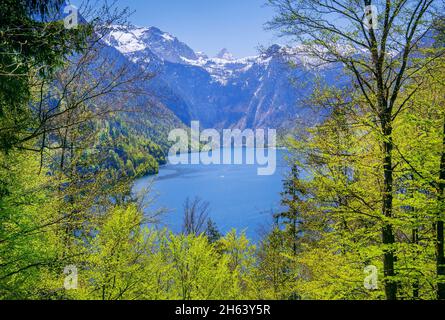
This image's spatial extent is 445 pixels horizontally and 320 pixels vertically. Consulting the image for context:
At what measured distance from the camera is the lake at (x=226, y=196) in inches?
2028

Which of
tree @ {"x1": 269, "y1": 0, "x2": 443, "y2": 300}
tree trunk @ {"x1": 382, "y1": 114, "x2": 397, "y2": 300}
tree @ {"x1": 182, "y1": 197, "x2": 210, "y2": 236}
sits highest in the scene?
tree @ {"x1": 269, "y1": 0, "x2": 443, "y2": 300}

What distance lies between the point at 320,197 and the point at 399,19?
11.9ft

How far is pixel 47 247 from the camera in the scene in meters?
8.68

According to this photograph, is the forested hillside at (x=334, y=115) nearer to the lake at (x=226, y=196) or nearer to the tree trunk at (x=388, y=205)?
the tree trunk at (x=388, y=205)

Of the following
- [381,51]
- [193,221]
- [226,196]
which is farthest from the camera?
[226,196]

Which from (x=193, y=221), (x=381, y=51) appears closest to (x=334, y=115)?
(x=381, y=51)

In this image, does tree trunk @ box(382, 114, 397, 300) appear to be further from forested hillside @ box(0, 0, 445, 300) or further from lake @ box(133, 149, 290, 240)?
lake @ box(133, 149, 290, 240)

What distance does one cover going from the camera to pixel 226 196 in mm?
76125

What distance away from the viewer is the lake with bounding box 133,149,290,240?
2028 inches

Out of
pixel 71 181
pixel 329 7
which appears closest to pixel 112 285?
pixel 71 181

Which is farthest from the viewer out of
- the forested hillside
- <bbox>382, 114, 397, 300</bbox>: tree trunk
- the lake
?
the lake

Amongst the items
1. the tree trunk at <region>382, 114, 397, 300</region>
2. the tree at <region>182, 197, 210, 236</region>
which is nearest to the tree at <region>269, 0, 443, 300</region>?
the tree trunk at <region>382, 114, 397, 300</region>

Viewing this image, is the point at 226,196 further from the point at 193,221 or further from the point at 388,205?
the point at 388,205

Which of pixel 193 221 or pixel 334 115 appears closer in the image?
pixel 334 115
